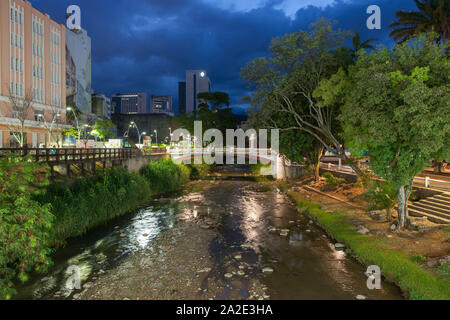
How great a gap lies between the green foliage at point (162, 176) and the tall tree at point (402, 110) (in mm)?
24054

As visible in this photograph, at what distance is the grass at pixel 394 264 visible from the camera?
985cm

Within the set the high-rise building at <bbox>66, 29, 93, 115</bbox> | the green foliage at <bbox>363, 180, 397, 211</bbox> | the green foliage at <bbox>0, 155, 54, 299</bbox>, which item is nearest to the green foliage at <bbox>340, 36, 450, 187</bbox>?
the green foliage at <bbox>363, 180, 397, 211</bbox>

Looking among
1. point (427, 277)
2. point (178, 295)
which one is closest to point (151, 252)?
point (178, 295)

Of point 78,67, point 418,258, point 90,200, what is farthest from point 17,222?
point 78,67

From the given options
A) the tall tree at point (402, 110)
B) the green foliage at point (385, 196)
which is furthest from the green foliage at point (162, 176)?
the tall tree at point (402, 110)

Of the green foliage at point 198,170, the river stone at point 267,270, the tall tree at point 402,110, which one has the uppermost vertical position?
the tall tree at point 402,110

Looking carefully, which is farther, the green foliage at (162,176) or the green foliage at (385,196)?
the green foliage at (162,176)

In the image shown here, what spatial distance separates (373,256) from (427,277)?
2.65 metres

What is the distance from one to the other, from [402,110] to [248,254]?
10149 mm

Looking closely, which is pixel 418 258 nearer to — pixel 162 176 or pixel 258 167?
pixel 162 176

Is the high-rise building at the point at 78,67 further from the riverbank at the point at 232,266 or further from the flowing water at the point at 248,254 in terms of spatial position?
the riverbank at the point at 232,266

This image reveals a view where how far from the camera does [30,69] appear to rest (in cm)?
4653

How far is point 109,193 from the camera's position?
22.7 m

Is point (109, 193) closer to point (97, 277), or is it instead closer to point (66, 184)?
point (66, 184)
